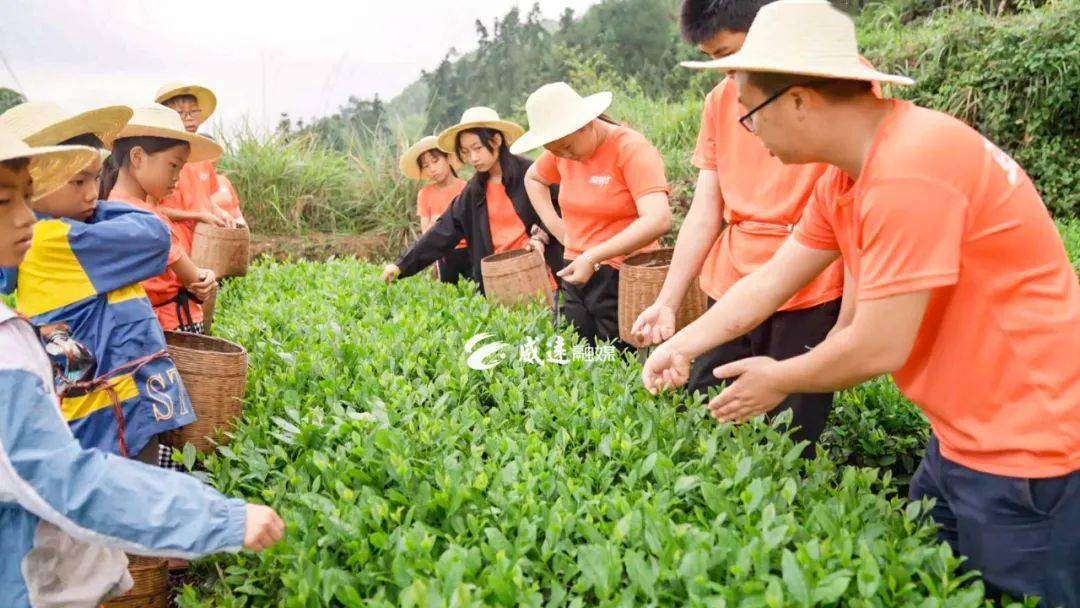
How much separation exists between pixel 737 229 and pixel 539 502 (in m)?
1.37

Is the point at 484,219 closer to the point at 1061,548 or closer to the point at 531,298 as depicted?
the point at 531,298

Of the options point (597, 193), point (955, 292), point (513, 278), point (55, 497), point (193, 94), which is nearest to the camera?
point (55, 497)

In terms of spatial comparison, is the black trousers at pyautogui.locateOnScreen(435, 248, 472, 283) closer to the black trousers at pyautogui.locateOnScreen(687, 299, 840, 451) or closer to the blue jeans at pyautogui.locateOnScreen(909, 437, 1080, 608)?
the black trousers at pyautogui.locateOnScreen(687, 299, 840, 451)

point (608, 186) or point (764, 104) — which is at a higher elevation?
point (764, 104)

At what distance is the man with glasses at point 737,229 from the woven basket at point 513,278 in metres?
1.44

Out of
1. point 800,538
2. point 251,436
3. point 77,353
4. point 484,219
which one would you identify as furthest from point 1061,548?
point 484,219

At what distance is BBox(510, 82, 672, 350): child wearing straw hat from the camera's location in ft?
13.5

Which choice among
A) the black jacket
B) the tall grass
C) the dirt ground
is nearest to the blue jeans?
the black jacket

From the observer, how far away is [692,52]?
691 inches

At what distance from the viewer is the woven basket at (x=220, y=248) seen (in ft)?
16.1

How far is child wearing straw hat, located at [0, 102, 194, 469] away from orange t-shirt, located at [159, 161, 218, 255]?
2.33 m

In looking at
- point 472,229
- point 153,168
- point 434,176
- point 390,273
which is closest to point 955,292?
point 153,168

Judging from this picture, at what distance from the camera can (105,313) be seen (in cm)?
294

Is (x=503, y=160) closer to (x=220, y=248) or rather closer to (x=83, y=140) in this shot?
(x=220, y=248)
